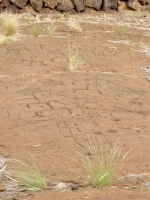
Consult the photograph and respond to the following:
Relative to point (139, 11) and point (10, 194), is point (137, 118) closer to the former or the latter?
point (10, 194)

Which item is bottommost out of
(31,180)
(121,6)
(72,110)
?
(121,6)

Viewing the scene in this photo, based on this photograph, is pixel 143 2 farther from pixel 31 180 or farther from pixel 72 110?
pixel 31 180

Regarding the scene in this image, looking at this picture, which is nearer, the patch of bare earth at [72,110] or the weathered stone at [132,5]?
the patch of bare earth at [72,110]

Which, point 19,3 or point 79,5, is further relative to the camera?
point 79,5

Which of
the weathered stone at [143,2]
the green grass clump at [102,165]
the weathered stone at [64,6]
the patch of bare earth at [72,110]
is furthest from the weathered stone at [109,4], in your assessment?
the green grass clump at [102,165]

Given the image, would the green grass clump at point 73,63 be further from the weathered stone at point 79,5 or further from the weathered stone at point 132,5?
the weathered stone at point 132,5

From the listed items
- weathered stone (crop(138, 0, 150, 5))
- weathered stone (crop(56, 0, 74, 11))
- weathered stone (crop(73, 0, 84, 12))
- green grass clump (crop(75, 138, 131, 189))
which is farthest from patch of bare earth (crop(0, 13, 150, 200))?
weathered stone (crop(138, 0, 150, 5))

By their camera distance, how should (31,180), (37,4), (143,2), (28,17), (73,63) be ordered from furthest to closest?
(143,2)
(37,4)
(28,17)
(73,63)
(31,180)

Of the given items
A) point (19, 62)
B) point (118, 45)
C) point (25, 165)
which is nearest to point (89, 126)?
point (25, 165)

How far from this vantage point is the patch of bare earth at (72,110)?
415cm

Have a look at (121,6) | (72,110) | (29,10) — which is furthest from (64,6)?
(72,110)

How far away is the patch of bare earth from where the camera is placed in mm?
4153

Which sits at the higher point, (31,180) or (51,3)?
(31,180)

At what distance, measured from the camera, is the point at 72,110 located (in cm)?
573
